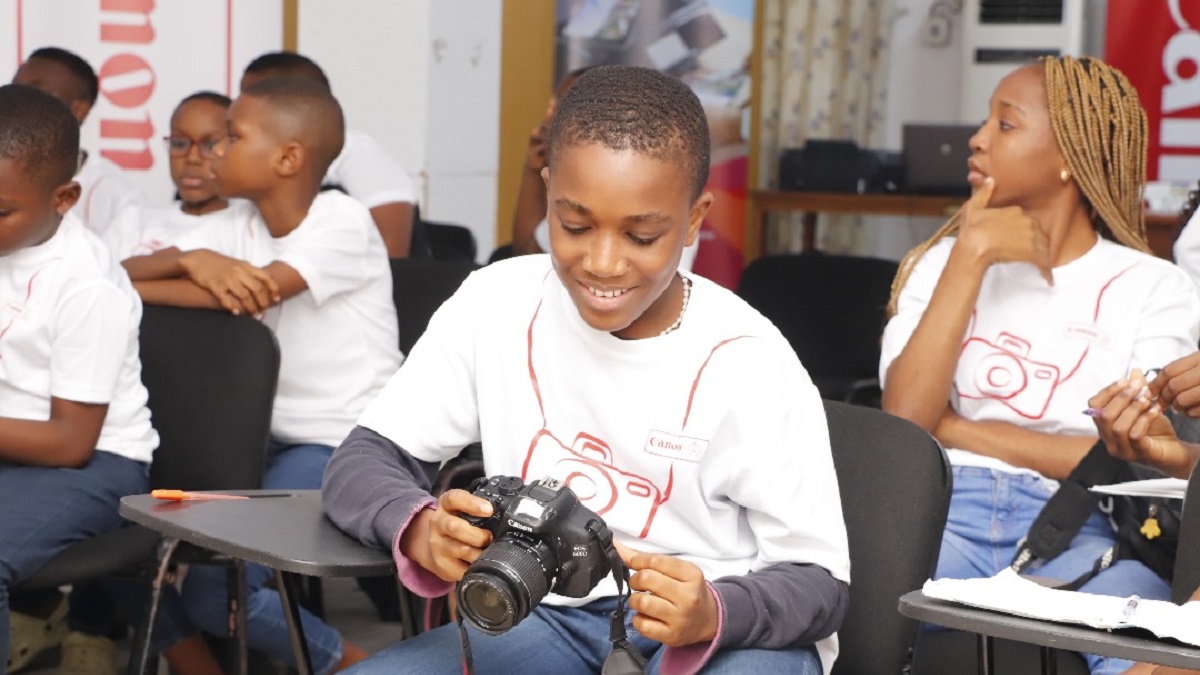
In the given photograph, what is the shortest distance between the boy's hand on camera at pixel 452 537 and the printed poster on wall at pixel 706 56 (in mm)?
4902

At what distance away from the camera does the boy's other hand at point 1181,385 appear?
2.12m

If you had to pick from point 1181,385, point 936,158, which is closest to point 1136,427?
point 1181,385

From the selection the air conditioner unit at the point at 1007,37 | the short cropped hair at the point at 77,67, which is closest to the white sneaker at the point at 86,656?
the short cropped hair at the point at 77,67

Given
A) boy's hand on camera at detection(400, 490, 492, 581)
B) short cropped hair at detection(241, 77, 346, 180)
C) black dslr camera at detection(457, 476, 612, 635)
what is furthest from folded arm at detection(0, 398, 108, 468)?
black dslr camera at detection(457, 476, 612, 635)

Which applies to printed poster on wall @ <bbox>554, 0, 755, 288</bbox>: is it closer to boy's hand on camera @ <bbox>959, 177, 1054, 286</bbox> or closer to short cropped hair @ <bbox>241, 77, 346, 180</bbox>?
short cropped hair @ <bbox>241, 77, 346, 180</bbox>

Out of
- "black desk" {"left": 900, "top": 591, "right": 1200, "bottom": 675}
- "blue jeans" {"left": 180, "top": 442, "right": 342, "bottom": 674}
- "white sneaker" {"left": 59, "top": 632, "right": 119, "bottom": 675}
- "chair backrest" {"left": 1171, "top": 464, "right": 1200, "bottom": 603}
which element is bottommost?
"white sneaker" {"left": 59, "top": 632, "right": 119, "bottom": 675}

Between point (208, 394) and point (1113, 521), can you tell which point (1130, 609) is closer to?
point (1113, 521)

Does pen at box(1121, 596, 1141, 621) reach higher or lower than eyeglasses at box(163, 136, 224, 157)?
lower

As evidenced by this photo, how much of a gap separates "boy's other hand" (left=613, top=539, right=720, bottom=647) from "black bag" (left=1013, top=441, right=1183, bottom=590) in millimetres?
880

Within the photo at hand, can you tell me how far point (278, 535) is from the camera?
1.81 meters

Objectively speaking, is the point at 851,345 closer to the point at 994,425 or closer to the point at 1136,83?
the point at 994,425

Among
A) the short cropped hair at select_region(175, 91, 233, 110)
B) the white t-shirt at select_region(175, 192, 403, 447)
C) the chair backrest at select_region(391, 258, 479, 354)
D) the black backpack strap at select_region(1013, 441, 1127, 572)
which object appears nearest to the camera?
the black backpack strap at select_region(1013, 441, 1127, 572)

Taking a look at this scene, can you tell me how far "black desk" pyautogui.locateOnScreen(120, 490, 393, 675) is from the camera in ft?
5.65

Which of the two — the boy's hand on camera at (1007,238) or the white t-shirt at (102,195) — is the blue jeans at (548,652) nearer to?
the boy's hand on camera at (1007,238)
